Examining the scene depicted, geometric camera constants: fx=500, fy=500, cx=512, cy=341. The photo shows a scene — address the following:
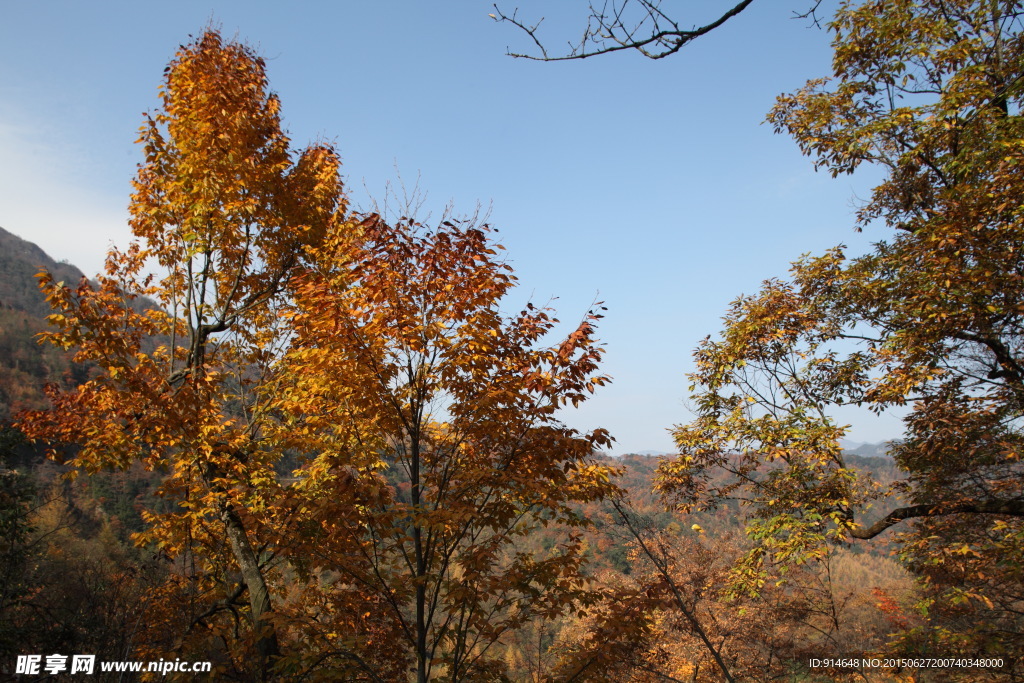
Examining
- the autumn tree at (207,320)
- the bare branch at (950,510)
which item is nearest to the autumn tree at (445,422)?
the autumn tree at (207,320)

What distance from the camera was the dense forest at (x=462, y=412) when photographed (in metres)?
4.47

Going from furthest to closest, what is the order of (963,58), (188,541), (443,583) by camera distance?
1. (963,58)
2. (188,541)
3. (443,583)

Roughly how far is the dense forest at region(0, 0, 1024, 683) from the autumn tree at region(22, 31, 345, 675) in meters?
0.05

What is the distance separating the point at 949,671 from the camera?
6227mm

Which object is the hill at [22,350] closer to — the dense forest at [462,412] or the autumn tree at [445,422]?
the dense forest at [462,412]

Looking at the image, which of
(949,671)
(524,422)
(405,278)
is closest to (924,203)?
(949,671)

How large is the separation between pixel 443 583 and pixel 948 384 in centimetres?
718

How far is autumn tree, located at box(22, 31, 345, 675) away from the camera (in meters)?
5.65

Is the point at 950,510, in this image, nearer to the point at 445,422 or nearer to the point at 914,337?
the point at 914,337

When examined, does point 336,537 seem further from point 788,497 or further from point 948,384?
point 948,384

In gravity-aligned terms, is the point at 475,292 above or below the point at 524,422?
above

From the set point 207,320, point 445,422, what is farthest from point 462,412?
point 207,320

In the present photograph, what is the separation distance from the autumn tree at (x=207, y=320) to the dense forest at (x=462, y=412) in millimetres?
48

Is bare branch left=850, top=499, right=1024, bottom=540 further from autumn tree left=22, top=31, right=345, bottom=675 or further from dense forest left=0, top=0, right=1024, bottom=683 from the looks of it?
autumn tree left=22, top=31, right=345, bottom=675
